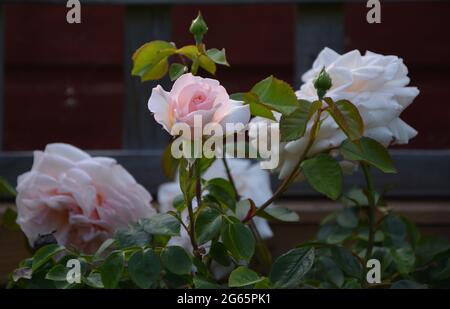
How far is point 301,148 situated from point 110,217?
25 centimetres

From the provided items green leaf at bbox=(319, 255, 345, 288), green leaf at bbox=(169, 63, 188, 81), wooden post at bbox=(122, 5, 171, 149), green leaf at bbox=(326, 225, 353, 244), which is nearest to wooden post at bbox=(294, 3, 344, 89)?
wooden post at bbox=(122, 5, 171, 149)

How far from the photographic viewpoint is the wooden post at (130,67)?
1.66 metres

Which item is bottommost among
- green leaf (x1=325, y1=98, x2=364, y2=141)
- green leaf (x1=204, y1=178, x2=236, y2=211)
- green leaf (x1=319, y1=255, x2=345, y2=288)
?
green leaf (x1=319, y1=255, x2=345, y2=288)

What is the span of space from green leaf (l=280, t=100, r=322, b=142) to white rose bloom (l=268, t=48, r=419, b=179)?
0.13 feet

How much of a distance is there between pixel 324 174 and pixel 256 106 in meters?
0.10

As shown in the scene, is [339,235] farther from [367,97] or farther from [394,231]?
[367,97]

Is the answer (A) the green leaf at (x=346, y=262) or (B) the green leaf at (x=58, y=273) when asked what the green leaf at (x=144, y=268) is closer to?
(B) the green leaf at (x=58, y=273)

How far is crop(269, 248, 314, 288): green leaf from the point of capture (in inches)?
31.8

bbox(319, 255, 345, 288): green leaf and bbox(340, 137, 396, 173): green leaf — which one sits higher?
bbox(340, 137, 396, 173): green leaf

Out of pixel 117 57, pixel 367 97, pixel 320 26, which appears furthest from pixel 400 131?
pixel 117 57

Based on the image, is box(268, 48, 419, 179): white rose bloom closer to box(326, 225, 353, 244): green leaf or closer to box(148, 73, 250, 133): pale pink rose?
box(148, 73, 250, 133): pale pink rose

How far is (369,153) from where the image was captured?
833 mm

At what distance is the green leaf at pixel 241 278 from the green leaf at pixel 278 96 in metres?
0.16

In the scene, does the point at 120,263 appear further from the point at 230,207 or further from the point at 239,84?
the point at 239,84
